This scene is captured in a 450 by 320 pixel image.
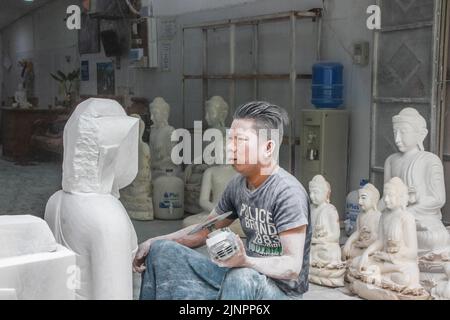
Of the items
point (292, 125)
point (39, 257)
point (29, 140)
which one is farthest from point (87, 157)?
point (29, 140)

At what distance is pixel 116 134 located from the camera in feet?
6.15

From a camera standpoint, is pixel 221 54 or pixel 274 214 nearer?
pixel 274 214

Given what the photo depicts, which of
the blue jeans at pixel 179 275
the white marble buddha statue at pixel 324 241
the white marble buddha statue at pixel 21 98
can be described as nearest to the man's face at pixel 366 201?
the white marble buddha statue at pixel 324 241

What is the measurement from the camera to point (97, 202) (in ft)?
6.05

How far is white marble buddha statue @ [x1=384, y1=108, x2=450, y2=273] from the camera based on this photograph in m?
3.57

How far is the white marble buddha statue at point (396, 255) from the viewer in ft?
10.5

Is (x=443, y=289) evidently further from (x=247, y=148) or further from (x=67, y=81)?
(x=67, y=81)

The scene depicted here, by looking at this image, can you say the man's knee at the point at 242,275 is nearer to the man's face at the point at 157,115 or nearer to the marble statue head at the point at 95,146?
the marble statue head at the point at 95,146

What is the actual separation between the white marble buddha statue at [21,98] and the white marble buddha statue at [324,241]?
4578 millimetres

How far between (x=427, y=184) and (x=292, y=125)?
1687 millimetres

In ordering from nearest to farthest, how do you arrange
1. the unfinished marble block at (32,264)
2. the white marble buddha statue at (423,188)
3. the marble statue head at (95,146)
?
the unfinished marble block at (32,264), the marble statue head at (95,146), the white marble buddha statue at (423,188)

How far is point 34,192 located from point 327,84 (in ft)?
9.12

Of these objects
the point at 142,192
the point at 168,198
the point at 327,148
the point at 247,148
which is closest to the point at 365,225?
the point at 327,148

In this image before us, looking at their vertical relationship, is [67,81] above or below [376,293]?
above
